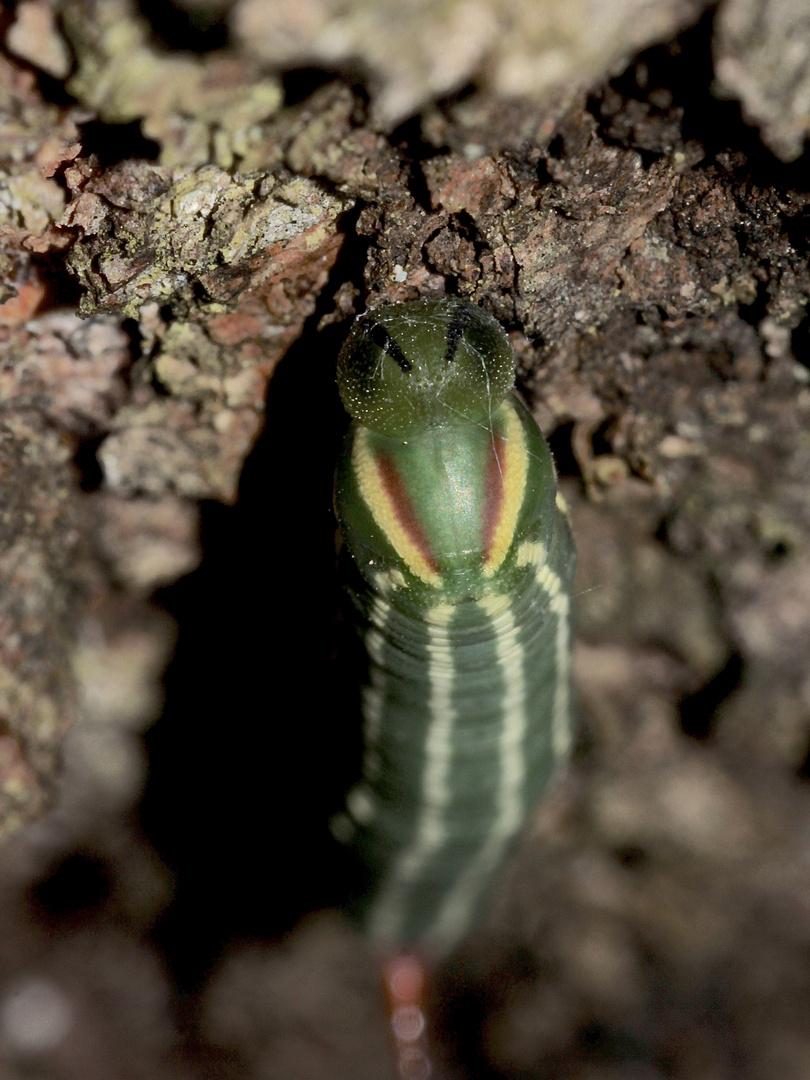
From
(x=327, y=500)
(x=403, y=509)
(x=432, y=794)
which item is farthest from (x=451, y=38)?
(x=432, y=794)

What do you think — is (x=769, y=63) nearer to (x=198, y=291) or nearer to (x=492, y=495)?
(x=492, y=495)

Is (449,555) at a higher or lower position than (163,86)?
lower

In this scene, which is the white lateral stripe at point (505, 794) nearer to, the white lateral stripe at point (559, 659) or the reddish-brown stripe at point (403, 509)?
the white lateral stripe at point (559, 659)

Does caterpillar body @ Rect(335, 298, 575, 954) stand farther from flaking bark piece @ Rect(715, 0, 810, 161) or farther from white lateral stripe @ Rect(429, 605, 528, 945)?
flaking bark piece @ Rect(715, 0, 810, 161)

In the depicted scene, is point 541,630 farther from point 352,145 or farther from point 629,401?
point 352,145

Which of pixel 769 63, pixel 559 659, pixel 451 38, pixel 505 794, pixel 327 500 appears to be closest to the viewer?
pixel 451 38

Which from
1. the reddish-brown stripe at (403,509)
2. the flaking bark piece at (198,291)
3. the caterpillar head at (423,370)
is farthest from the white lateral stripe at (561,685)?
the flaking bark piece at (198,291)

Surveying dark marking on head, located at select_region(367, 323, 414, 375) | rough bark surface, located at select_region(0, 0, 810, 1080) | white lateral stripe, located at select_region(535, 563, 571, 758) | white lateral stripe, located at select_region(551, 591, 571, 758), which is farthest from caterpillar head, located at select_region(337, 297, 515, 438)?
white lateral stripe, located at select_region(551, 591, 571, 758)

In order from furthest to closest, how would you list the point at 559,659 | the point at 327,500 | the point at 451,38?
the point at 327,500
the point at 559,659
the point at 451,38
